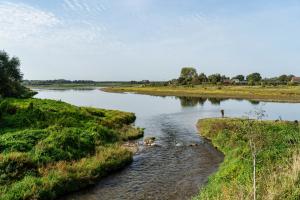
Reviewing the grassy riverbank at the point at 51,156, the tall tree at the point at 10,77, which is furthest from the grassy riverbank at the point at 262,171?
the tall tree at the point at 10,77

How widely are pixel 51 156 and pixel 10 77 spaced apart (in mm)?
69013

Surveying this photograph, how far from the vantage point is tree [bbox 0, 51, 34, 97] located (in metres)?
77.3

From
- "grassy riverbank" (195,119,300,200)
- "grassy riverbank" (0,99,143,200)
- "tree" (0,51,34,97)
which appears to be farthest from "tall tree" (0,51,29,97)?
"grassy riverbank" (195,119,300,200)

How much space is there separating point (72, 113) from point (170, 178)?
940 inches

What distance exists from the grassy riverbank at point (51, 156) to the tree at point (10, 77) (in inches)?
1515

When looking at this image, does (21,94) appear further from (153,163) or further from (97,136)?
(153,163)

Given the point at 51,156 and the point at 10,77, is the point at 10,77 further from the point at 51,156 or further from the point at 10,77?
the point at 51,156

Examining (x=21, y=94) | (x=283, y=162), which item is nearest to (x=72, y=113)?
(x=283, y=162)

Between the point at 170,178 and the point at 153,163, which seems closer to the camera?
the point at 170,178

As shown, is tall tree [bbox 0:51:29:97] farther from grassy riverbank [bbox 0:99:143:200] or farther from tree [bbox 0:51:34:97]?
grassy riverbank [bbox 0:99:143:200]

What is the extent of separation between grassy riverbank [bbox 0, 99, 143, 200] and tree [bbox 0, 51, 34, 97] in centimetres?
3847

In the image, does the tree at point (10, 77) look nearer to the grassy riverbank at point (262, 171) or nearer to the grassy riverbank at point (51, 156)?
the grassy riverbank at point (51, 156)

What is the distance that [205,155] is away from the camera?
112 ft

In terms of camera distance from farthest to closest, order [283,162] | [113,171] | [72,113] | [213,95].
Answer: [213,95], [72,113], [113,171], [283,162]
